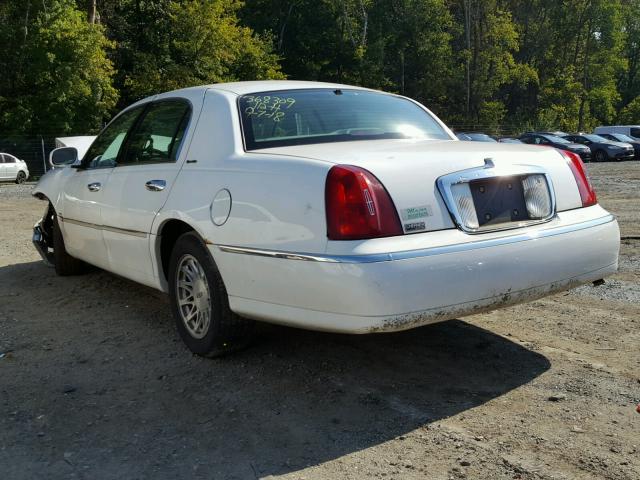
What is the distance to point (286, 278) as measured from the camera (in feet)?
11.1

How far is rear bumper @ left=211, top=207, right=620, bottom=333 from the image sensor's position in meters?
3.13

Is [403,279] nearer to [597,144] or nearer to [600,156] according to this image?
[600,156]

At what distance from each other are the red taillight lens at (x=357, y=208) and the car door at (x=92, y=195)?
2.41 meters

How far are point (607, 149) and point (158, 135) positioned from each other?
116 ft

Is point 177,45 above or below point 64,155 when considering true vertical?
above

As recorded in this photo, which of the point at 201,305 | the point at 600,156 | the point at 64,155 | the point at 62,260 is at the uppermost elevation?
the point at 64,155

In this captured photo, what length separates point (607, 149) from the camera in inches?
1412

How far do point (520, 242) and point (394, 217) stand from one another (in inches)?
26.9

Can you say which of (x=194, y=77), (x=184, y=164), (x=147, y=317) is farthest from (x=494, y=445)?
(x=194, y=77)

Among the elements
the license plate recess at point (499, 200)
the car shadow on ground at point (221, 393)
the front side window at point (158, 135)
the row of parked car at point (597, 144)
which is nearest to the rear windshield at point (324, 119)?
the front side window at point (158, 135)

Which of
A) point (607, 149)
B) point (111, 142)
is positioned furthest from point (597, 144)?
point (111, 142)

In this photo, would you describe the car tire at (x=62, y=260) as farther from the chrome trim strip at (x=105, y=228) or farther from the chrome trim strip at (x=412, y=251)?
the chrome trim strip at (x=412, y=251)

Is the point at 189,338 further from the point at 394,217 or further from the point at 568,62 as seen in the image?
the point at 568,62

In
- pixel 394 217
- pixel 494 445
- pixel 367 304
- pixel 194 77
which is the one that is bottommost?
pixel 494 445
